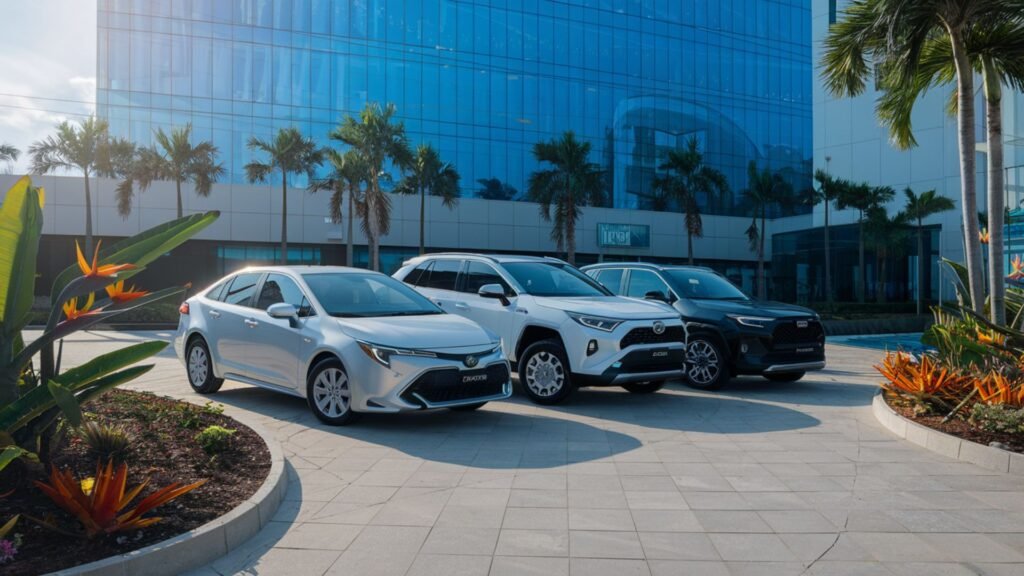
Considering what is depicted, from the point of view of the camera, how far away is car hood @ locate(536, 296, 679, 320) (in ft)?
30.2

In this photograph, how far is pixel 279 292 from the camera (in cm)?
896

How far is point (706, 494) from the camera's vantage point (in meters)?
5.64

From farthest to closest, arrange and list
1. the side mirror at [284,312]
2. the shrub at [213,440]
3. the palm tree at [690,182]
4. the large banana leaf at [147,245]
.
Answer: the palm tree at [690,182], the side mirror at [284,312], the shrub at [213,440], the large banana leaf at [147,245]

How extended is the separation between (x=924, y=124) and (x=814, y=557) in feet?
131

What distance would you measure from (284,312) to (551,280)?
149 inches

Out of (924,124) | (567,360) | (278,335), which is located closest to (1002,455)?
(567,360)

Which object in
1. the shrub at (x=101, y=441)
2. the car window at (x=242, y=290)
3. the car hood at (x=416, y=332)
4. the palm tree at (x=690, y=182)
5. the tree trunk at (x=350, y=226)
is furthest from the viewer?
the palm tree at (x=690, y=182)

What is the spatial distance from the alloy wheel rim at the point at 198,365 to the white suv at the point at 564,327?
3175mm

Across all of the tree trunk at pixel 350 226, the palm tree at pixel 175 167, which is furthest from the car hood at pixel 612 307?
the palm tree at pixel 175 167

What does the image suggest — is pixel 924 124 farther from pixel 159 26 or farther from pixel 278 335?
pixel 159 26

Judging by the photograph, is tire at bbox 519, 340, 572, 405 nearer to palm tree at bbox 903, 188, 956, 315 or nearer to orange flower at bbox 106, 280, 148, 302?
orange flower at bbox 106, 280, 148, 302

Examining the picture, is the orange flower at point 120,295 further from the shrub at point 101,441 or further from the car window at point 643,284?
the car window at point 643,284

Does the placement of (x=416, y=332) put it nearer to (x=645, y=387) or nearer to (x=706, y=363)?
(x=645, y=387)

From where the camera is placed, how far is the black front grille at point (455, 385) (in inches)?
293
